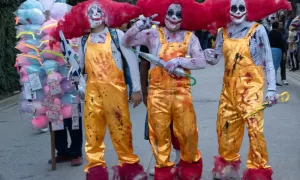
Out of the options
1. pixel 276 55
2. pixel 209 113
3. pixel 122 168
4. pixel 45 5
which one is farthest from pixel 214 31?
pixel 276 55

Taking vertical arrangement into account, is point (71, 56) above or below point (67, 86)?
above

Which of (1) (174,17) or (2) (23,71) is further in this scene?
(2) (23,71)

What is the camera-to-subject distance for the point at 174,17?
208 inches

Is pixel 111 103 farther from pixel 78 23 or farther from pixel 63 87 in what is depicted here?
pixel 63 87

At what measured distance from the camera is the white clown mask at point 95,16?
17.7ft

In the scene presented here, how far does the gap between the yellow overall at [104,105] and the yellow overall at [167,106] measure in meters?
0.27

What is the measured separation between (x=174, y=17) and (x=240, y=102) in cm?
103

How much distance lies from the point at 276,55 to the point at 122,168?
8.20 meters

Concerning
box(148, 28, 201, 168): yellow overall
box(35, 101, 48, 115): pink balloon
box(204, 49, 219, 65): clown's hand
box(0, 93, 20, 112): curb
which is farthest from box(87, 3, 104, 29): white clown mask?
box(0, 93, 20, 112): curb

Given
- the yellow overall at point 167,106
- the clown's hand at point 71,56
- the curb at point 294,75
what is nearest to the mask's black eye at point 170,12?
the yellow overall at point 167,106

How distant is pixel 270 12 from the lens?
5.60 meters

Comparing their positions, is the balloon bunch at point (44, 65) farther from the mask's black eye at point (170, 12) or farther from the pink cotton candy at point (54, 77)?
the mask's black eye at point (170, 12)

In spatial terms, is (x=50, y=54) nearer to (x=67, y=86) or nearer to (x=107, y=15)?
(x=67, y=86)

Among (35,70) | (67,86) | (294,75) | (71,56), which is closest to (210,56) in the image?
(71,56)
